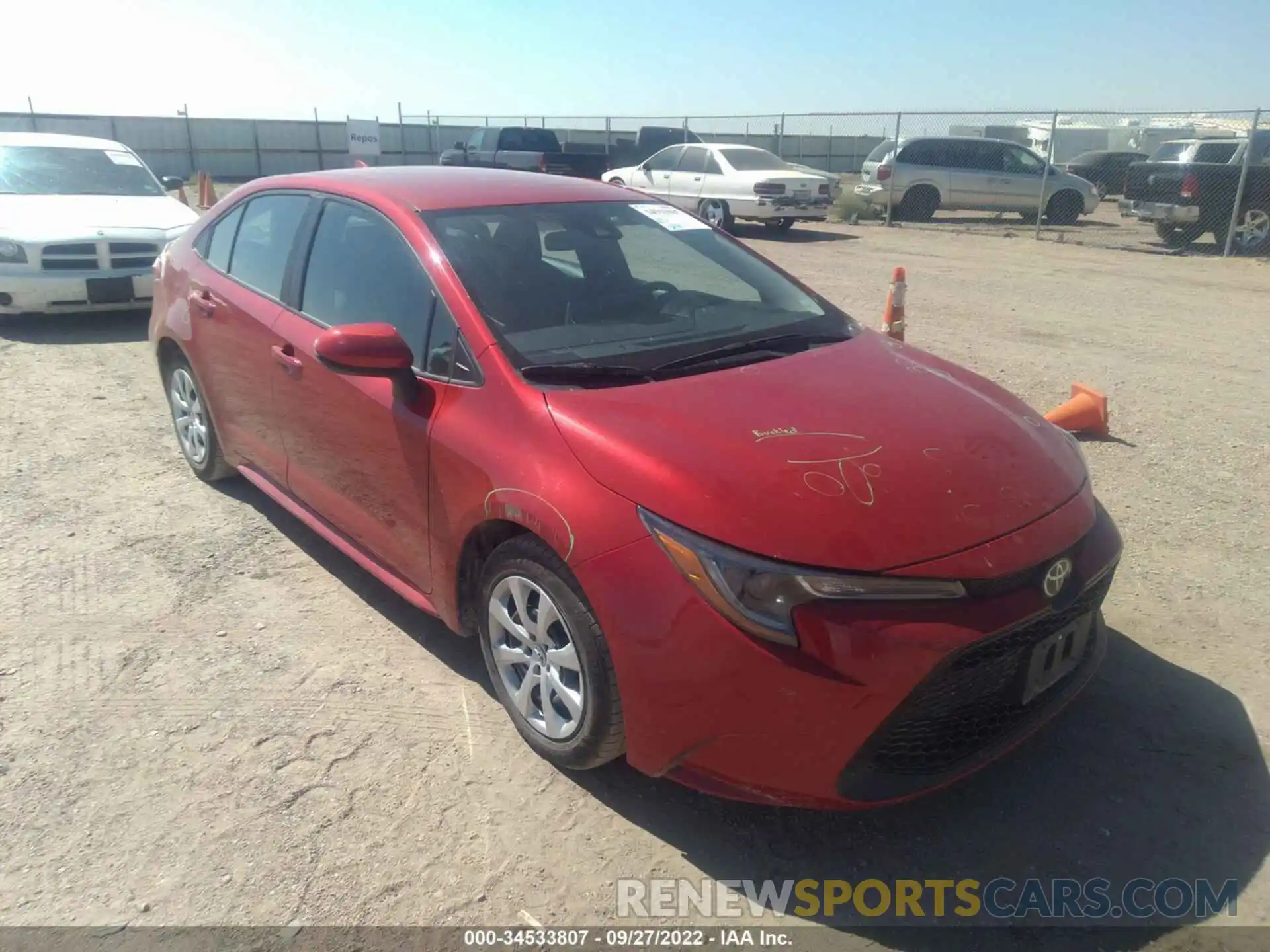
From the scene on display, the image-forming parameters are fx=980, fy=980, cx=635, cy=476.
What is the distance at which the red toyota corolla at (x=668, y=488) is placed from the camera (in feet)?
7.87

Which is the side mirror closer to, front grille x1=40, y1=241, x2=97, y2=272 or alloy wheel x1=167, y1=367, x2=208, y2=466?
alloy wheel x1=167, y1=367, x2=208, y2=466

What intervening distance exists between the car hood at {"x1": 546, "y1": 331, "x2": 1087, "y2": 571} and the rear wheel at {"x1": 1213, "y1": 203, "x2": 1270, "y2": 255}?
14.9m

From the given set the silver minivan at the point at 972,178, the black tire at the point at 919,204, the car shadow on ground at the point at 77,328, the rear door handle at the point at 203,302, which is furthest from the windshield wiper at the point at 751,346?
the black tire at the point at 919,204

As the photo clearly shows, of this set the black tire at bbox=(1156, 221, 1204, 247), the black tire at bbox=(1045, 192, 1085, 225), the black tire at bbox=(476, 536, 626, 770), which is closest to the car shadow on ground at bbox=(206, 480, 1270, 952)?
the black tire at bbox=(476, 536, 626, 770)

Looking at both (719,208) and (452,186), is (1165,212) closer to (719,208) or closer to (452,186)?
(719,208)

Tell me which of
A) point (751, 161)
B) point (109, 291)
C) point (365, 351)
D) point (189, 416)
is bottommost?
point (189, 416)

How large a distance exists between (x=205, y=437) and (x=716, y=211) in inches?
572

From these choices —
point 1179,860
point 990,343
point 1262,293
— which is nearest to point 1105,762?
point 1179,860

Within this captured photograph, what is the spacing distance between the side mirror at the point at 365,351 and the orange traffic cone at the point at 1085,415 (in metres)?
4.22

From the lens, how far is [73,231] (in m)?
8.33

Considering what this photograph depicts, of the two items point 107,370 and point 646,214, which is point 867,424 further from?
point 107,370

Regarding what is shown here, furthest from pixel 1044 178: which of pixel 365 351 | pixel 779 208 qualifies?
pixel 365 351

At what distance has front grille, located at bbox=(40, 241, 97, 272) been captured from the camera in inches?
321

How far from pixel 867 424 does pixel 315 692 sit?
2076mm
